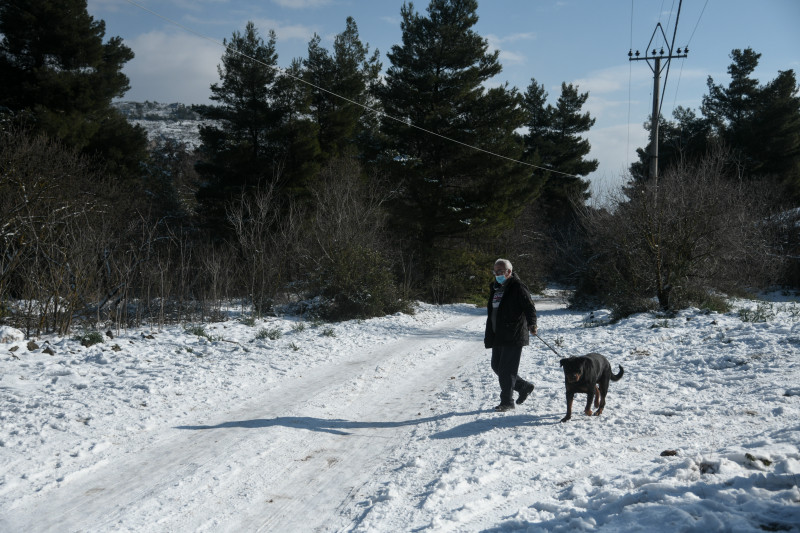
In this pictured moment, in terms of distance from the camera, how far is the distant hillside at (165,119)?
3794 inches

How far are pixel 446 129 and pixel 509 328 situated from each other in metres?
23.6

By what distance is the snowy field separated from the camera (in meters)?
4.06

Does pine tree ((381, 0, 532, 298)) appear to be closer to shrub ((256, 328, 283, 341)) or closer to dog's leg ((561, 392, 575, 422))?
shrub ((256, 328, 283, 341))

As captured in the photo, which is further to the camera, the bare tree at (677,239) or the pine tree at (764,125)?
the pine tree at (764,125)

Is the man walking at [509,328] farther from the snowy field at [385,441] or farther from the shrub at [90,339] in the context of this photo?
the shrub at [90,339]

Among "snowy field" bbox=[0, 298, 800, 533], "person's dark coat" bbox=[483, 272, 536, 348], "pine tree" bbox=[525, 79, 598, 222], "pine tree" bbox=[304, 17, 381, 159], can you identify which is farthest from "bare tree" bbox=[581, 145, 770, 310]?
"pine tree" bbox=[525, 79, 598, 222]

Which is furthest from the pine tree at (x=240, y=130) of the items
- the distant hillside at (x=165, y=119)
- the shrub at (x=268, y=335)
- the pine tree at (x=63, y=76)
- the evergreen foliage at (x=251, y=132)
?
the distant hillside at (x=165, y=119)

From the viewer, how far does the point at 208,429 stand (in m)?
6.41

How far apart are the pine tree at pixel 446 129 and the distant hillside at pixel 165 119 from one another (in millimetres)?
67630

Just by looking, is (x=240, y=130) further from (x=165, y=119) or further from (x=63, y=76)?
(x=165, y=119)

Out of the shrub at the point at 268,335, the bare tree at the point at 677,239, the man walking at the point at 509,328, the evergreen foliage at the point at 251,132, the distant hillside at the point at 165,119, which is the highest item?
the distant hillside at the point at 165,119

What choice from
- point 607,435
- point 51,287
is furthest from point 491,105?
point 607,435

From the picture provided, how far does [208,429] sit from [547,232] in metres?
42.5

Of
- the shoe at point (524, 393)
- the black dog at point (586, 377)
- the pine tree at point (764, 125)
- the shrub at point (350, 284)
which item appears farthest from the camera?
the pine tree at point (764, 125)
